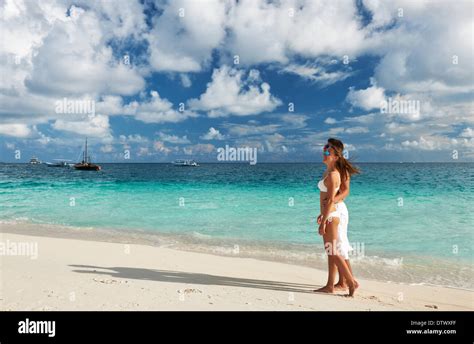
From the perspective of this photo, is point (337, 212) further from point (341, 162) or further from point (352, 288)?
point (352, 288)

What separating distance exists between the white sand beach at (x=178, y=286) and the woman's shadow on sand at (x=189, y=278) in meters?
0.02

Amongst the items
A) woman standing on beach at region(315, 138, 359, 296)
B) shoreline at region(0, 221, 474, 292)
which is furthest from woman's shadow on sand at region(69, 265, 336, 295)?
shoreline at region(0, 221, 474, 292)

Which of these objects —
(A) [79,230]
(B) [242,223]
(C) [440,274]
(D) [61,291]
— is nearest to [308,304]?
(D) [61,291]

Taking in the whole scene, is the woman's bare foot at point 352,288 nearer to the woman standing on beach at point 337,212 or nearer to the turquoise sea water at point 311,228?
the woman standing on beach at point 337,212

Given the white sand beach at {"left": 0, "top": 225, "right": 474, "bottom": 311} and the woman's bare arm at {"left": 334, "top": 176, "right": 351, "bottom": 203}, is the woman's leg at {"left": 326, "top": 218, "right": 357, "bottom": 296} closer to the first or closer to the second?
the white sand beach at {"left": 0, "top": 225, "right": 474, "bottom": 311}

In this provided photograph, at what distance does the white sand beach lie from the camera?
5281mm

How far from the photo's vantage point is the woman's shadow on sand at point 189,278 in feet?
22.0

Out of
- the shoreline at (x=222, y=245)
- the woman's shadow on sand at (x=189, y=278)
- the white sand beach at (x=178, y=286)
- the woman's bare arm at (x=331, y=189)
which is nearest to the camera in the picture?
the white sand beach at (x=178, y=286)

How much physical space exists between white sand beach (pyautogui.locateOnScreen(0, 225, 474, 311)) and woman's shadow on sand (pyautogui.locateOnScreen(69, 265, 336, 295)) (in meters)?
0.02

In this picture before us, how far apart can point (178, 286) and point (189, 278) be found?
0.76 meters

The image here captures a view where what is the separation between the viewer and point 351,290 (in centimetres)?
602

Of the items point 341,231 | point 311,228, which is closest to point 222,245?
point 311,228

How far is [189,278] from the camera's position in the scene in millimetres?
7043

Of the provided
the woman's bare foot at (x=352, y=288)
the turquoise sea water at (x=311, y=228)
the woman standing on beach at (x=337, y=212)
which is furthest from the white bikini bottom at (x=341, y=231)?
the turquoise sea water at (x=311, y=228)
